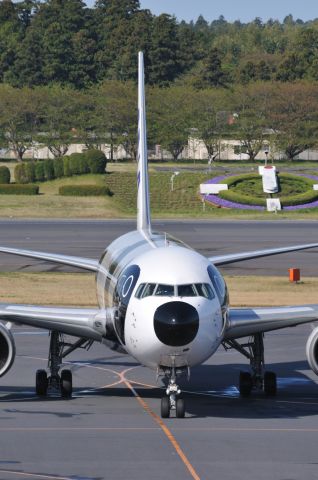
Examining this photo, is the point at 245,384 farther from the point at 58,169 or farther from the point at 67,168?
the point at 67,168

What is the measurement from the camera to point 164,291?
1074 inches

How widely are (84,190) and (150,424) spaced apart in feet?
307

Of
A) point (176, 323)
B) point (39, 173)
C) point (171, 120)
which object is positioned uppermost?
point (171, 120)

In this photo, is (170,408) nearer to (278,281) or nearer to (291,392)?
(291,392)

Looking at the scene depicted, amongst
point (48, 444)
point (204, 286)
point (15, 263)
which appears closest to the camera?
point (48, 444)

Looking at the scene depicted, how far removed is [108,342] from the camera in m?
30.9

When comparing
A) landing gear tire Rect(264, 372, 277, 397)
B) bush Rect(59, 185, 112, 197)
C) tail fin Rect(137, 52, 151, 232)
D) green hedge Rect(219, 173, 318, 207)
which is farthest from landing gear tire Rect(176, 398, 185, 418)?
bush Rect(59, 185, 112, 197)

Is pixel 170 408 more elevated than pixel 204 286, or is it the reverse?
pixel 204 286

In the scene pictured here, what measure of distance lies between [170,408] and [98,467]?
16.5 feet

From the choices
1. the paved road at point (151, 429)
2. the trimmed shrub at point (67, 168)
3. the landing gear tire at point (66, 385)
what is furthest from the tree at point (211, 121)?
the landing gear tire at point (66, 385)

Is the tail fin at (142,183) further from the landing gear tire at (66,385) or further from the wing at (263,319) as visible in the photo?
the wing at (263,319)

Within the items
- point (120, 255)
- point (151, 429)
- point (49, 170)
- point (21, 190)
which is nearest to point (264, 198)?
point (21, 190)

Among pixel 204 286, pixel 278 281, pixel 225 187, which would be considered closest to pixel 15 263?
pixel 278 281

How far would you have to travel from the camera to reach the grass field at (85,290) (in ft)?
177
